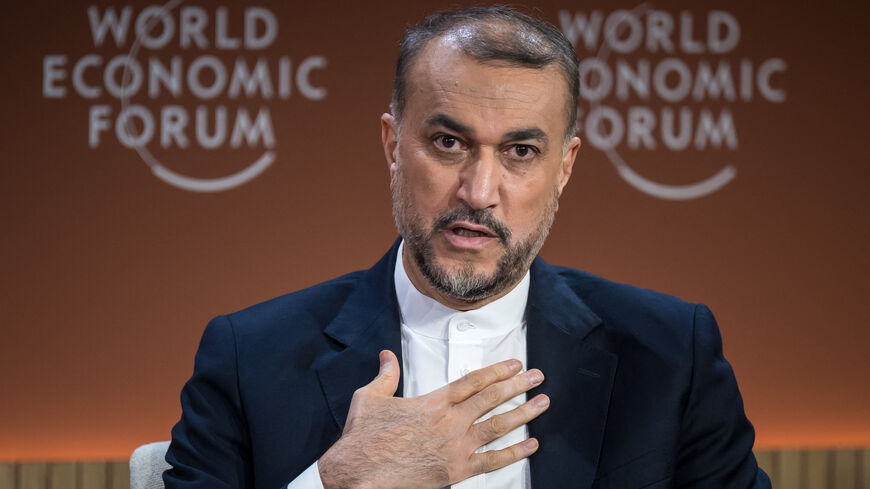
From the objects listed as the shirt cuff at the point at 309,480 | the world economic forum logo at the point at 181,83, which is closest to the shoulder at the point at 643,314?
the shirt cuff at the point at 309,480

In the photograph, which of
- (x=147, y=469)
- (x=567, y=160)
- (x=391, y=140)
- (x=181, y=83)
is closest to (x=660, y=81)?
(x=181, y=83)

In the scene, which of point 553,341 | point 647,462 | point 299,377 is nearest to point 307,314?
point 299,377

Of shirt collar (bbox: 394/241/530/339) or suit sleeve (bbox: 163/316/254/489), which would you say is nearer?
suit sleeve (bbox: 163/316/254/489)

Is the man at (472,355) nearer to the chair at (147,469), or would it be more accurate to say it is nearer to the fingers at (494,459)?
the fingers at (494,459)

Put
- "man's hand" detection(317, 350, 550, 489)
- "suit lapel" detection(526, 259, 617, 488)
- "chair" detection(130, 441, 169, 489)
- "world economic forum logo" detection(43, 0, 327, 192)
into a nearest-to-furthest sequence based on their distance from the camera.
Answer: "man's hand" detection(317, 350, 550, 489) → "suit lapel" detection(526, 259, 617, 488) → "chair" detection(130, 441, 169, 489) → "world economic forum logo" detection(43, 0, 327, 192)

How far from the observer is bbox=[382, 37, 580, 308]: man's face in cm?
160

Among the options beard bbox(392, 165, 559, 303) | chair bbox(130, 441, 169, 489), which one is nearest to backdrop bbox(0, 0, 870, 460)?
chair bbox(130, 441, 169, 489)

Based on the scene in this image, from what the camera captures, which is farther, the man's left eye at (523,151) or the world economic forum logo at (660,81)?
the world economic forum logo at (660,81)

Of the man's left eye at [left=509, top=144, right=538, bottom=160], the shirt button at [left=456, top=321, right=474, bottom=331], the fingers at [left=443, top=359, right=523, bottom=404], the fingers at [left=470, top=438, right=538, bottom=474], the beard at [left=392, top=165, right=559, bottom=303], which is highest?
the man's left eye at [left=509, top=144, right=538, bottom=160]

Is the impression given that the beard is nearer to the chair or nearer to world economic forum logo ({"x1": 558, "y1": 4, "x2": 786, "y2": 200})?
the chair

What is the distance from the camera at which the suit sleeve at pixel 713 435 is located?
1.69m

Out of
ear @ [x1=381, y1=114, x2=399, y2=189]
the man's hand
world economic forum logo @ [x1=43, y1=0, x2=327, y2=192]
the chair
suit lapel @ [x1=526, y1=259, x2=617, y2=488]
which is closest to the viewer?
the man's hand

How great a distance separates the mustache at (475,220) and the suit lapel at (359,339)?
272 millimetres

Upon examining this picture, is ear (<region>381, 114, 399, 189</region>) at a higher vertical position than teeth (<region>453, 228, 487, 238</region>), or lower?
higher
